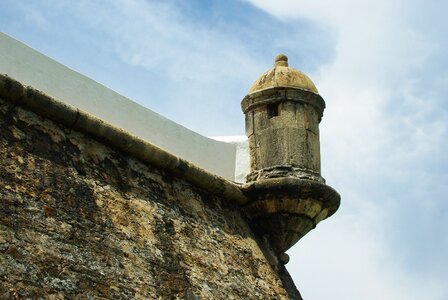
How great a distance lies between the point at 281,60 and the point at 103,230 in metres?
2.71

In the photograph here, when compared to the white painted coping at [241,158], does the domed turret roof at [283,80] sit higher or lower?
higher

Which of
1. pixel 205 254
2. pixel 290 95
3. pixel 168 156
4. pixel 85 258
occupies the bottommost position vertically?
pixel 85 258

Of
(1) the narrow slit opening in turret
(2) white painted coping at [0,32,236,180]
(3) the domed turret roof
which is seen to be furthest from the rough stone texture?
(3) the domed turret roof

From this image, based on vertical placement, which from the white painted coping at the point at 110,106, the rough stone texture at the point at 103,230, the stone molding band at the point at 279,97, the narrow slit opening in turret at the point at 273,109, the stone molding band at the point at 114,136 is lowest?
the rough stone texture at the point at 103,230

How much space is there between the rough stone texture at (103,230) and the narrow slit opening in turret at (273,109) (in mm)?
933

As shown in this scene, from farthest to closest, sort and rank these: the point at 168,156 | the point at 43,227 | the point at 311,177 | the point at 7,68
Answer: the point at 311,177, the point at 168,156, the point at 7,68, the point at 43,227

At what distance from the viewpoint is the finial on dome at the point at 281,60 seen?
7.28 meters

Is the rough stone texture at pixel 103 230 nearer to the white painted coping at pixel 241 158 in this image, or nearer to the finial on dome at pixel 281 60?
the white painted coping at pixel 241 158

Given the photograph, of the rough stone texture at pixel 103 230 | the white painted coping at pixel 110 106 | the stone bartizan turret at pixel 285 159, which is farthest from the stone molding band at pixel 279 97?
the rough stone texture at pixel 103 230

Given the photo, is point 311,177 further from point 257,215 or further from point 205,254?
point 205,254

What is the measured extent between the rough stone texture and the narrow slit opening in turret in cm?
93

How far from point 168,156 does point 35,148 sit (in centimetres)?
120

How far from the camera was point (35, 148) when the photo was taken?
514cm

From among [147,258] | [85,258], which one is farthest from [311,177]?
[85,258]
